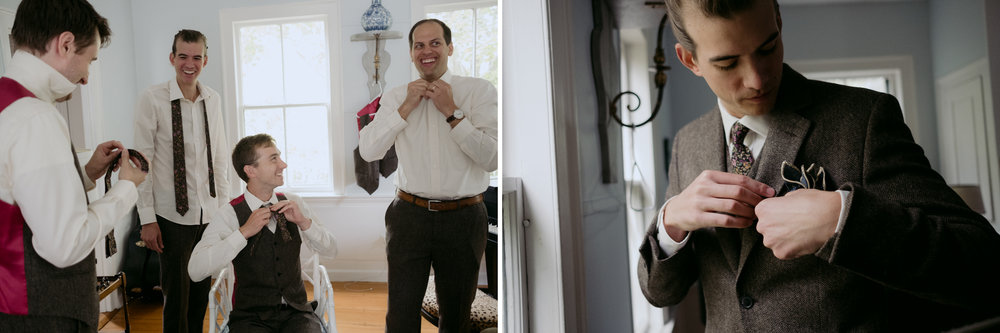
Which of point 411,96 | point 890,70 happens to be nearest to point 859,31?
point 890,70

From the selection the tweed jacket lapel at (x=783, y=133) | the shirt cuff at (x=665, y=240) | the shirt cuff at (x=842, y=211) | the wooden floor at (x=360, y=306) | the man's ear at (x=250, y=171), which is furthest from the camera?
the wooden floor at (x=360, y=306)

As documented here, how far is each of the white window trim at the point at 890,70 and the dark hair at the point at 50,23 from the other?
3.85 ft

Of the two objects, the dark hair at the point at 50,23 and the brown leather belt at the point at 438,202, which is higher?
the dark hair at the point at 50,23

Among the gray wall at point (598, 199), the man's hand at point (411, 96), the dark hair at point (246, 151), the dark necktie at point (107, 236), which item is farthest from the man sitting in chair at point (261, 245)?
the gray wall at point (598, 199)

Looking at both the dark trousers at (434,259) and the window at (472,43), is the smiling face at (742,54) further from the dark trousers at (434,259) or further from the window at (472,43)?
the dark trousers at (434,259)

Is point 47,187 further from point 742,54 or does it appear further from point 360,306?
point 742,54

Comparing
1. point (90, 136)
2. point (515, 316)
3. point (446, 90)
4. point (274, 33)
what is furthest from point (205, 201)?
point (515, 316)

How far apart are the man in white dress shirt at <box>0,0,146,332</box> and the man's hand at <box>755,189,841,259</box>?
103 centimetres

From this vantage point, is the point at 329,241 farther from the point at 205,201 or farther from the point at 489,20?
the point at 489,20

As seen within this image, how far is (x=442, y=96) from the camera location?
121cm

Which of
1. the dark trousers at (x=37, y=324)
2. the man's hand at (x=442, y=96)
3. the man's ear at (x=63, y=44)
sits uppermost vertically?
the man's ear at (x=63, y=44)

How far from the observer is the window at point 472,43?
48.2 inches

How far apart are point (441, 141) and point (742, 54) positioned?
2.05ft

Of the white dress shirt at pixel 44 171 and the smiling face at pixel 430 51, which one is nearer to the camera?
the white dress shirt at pixel 44 171
